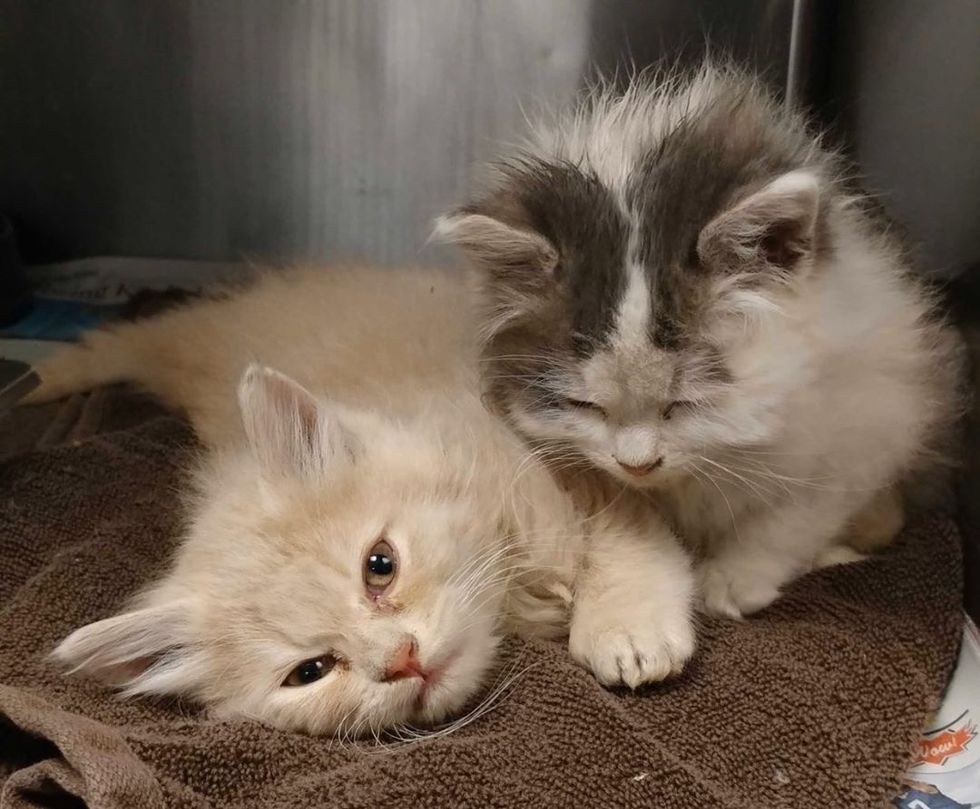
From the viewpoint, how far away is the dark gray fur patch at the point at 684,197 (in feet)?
3.87

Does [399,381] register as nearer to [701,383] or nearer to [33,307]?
[701,383]

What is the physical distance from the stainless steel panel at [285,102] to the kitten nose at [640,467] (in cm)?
113

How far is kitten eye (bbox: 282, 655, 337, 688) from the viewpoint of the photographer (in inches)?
46.1

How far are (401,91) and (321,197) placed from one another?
0.32m

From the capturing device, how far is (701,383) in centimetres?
119

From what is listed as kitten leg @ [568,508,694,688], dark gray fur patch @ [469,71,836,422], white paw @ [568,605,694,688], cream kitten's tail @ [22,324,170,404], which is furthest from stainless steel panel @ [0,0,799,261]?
white paw @ [568,605,694,688]

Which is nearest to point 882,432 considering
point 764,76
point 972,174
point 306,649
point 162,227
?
point 972,174

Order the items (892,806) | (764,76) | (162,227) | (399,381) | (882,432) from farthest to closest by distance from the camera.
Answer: (162,227) → (764,76) → (399,381) → (882,432) → (892,806)

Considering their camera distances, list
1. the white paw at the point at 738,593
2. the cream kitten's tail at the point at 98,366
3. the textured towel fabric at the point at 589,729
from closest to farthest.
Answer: the textured towel fabric at the point at 589,729
the white paw at the point at 738,593
the cream kitten's tail at the point at 98,366

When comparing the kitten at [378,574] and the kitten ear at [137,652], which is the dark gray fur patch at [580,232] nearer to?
the kitten at [378,574]

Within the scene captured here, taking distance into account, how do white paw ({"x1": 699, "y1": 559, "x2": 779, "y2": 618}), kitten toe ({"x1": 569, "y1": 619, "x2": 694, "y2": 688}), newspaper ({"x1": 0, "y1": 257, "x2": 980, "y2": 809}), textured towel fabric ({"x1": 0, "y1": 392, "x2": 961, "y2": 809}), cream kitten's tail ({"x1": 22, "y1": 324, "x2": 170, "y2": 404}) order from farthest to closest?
newspaper ({"x1": 0, "y1": 257, "x2": 980, "y2": 809}) < cream kitten's tail ({"x1": 22, "y1": 324, "x2": 170, "y2": 404}) < white paw ({"x1": 699, "y1": 559, "x2": 779, "y2": 618}) < kitten toe ({"x1": 569, "y1": 619, "x2": 694, "y2": 688}) < textured towel fabric ({"x1": 0, "y1": 392, "x2": 961, "y2": 809})

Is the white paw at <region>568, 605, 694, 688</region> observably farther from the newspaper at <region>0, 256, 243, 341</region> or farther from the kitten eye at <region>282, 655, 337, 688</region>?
the newspaper at <region>0, 256, 243, 341</region>

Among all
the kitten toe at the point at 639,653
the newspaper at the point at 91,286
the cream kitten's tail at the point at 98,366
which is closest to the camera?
the kitten toe at the point at 639,653

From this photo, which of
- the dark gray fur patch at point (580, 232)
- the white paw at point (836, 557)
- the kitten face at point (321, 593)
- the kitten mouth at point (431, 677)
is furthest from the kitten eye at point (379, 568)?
the white paw at point (836, 557)
